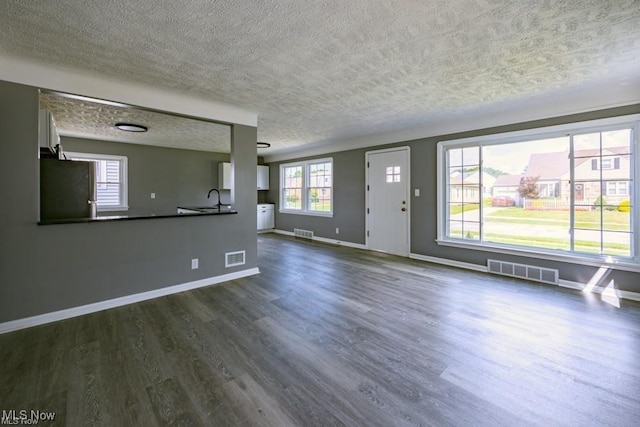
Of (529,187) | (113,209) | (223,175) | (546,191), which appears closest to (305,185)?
(223,175)

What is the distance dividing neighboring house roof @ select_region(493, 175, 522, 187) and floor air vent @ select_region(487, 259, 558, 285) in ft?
3.90

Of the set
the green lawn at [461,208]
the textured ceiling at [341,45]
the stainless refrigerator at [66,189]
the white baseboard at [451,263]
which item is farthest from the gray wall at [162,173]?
the green lawn at [461,208]

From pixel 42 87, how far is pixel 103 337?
2.43m

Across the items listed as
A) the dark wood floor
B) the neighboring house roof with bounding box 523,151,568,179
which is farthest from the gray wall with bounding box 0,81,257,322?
the neighboring house roof with bounding box 523,151,568,179

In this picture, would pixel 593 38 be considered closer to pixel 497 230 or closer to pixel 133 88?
pixel 497 230

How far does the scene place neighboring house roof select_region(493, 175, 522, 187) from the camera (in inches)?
162

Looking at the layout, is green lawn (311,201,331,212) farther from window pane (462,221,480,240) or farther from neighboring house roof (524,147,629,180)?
neighboring house roof (524,147,629,180)

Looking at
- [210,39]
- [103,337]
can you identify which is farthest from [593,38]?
Answer: [103,337]

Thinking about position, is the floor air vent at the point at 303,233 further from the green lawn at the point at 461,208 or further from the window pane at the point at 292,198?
the green lawn at the point at 461,208

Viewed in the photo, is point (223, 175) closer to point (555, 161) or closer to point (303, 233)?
point (303, 233)

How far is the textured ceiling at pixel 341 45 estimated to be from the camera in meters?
1.83

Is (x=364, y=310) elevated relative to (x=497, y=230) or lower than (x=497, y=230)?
lower

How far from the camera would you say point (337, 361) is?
6.69 feet

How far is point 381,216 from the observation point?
5.80 metres
